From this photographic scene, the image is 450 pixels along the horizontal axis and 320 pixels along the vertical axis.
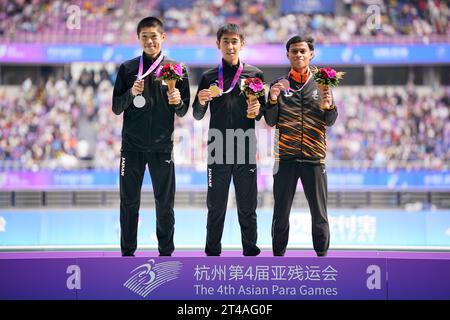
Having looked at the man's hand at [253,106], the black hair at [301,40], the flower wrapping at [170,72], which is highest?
the black hair at [301,40]

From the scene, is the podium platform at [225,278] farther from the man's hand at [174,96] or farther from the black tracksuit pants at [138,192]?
the man's hand at [174,96]

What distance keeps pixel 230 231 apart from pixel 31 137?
12953 mm

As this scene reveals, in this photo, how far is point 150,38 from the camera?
688 cm

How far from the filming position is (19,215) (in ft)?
35.9

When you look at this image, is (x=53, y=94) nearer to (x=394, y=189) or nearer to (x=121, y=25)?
(x=121, y=25)


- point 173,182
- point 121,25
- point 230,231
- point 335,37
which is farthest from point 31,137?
point 173,182

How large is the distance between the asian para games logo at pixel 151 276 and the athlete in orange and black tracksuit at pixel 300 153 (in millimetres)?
1039

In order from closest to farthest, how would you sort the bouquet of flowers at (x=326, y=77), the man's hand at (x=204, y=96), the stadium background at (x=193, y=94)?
1. the bouquet of flowers at (x=326, y=77)
2. the man's hand at (x=204, y=96)
3. the stadium background at (x=193, y=94)

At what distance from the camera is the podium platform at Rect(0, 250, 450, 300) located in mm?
6531

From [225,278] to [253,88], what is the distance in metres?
1.68

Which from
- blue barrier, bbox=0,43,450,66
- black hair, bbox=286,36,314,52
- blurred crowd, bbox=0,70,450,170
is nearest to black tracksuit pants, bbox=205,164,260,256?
black hair, bbox=286,36,314,52

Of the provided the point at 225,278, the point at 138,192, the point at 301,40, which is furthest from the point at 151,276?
the point at 301,40

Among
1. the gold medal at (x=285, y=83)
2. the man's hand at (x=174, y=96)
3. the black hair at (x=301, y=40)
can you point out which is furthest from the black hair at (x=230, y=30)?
the man's hand at (x=174, y=96)

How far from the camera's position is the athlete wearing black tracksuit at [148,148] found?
22.7ft
